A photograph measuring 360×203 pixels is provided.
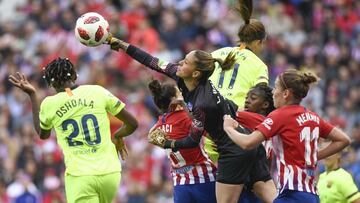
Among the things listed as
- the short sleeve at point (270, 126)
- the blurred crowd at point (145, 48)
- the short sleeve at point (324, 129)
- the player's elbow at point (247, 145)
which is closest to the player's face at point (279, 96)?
the short sleeve at point (270, 126)

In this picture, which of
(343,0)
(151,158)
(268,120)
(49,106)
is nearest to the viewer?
(268,120)

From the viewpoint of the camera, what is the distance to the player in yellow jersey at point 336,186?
13742mm

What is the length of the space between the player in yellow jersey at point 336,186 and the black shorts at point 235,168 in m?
1.83

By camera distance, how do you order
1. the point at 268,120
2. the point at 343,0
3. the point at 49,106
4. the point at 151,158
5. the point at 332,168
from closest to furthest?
the point at 268,120, the point at 49,106, the point at 332,168, the point at 151,158, the point at 343,0

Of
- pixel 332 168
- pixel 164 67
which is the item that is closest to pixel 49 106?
pixel 164 67

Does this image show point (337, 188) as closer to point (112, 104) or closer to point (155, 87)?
point (155, 87)

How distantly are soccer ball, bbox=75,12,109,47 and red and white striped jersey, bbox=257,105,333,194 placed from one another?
2.46 m

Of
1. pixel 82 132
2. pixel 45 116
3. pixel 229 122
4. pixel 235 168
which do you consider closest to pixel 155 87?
pixel 82 132

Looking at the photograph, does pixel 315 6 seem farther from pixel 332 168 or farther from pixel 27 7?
pixel 332 168

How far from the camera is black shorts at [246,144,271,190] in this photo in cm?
1257

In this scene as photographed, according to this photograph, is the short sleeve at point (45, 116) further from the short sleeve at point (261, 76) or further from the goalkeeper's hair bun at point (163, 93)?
the short sleeve at point (261, 76)

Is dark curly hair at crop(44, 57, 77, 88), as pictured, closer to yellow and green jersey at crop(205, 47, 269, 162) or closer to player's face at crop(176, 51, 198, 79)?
player's face at crop(176, 51, 198, 79)

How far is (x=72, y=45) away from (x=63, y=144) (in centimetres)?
1301

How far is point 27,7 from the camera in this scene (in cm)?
2741
